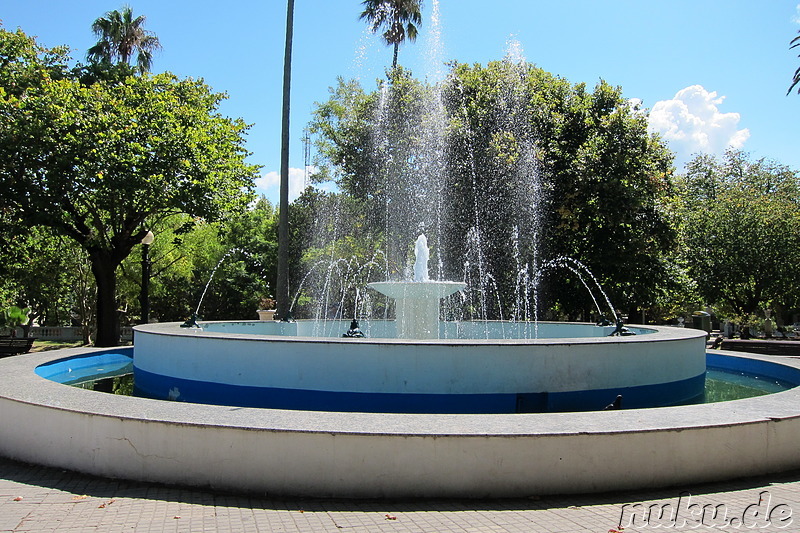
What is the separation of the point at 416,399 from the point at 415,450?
2854 mm

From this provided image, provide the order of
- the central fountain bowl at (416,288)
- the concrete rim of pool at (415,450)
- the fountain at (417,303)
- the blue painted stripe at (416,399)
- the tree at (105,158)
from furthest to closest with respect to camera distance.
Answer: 1. the tree at (105,158)
2. the fountain at (417,303)
3. the central fountain bowl at (416,288)
4. the blue painted stripe at (416,399)
5. the concrete rim of pool at (415,450)

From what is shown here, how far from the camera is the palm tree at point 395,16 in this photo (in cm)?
3175

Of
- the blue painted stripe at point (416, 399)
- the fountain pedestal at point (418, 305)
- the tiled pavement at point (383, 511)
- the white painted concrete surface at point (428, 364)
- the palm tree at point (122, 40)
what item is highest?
the palm tree at point (122, 40)

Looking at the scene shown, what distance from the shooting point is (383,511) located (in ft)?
13.5

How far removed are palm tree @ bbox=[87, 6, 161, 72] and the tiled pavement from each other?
31083mm

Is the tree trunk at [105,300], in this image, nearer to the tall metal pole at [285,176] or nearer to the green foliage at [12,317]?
the tall metal pole at [285,176]

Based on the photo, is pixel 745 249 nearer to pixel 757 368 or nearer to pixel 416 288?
pixel 757 368

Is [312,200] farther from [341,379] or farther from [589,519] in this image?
[589,519]

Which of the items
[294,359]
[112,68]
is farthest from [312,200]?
[294,359]

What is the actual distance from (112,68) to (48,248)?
814cm

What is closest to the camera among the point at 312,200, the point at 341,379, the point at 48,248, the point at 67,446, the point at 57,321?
the point at 67,446

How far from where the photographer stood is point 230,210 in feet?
69.7

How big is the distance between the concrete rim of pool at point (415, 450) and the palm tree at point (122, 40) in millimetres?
30613

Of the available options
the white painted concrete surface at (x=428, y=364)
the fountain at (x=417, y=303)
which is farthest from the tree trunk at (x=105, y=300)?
the white painted concrete surface at (x=428, y=364)
